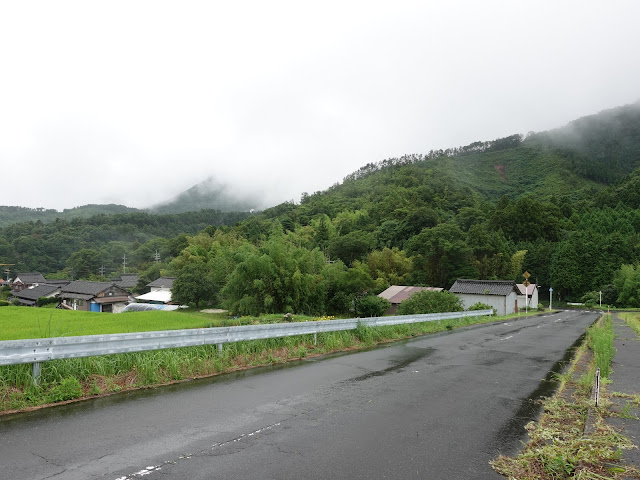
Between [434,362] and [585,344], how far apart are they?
7.08m

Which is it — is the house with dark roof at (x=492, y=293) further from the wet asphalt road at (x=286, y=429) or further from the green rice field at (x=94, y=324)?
the wet asphalt road at (x=286, y=429)

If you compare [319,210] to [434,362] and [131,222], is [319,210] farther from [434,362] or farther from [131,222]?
[434,362]

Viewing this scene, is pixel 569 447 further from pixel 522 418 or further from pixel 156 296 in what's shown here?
pixel 156 296

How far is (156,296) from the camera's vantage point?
61156mm

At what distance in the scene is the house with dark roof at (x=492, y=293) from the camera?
4222 cm

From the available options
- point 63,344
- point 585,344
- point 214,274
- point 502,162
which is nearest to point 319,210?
point 214,274

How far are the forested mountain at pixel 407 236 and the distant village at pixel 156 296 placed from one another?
4.09m

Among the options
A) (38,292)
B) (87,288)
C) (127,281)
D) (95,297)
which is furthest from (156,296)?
(127,281)

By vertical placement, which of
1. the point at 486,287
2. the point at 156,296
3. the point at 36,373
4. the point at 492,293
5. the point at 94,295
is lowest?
the point at 156,296

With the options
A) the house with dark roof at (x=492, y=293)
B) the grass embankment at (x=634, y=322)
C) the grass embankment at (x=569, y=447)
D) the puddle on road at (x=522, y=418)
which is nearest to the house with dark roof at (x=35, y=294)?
the house with dark roof at (x=492, y=293)

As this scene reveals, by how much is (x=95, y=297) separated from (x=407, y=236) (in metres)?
48.4

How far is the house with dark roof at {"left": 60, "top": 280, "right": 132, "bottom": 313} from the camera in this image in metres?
59.2

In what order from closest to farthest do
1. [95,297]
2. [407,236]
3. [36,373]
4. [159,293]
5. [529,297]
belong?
1. [36,373]
2. [529,297]
3. [95,297]
4. [159,293]
5. [407,236]

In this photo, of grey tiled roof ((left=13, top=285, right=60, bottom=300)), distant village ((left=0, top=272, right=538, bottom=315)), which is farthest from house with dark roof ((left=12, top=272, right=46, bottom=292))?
grey tiled roof ((left=13, top=285, right=60, bottom=300))
